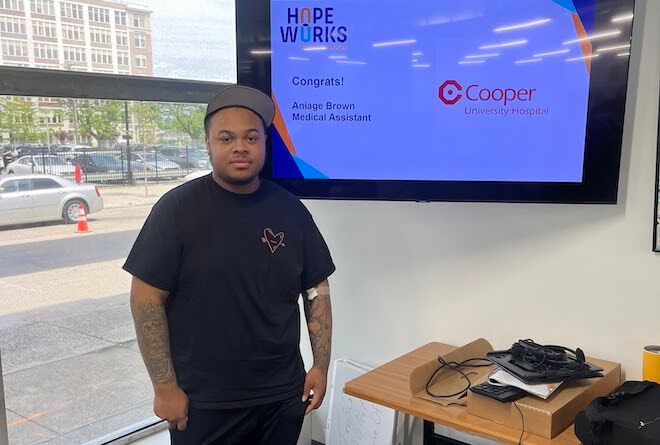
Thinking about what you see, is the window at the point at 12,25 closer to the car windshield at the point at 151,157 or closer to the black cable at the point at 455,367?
the car windshield at the point at 151,157

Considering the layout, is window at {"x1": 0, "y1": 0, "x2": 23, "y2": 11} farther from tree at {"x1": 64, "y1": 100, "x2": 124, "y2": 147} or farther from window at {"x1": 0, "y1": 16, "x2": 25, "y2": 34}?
tree at {"x1": 64, "y1": 100, "x2": 124, "y2": 147}

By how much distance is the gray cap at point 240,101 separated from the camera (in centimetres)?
169

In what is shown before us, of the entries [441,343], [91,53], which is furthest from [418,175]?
[91,53]

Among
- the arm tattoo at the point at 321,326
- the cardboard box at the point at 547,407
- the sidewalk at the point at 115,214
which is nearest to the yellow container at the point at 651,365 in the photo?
the cardboard box at the point at 547,407

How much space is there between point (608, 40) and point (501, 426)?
4.09ft

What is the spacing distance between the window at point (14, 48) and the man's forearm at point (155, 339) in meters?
1.08

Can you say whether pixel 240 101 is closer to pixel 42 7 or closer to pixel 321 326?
pixel 321 326

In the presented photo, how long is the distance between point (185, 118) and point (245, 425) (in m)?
1.51

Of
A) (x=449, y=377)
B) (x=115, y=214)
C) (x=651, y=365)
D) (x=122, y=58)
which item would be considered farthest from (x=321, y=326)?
(x=122, y=58)

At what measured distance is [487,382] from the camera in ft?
5.80

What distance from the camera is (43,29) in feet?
6.88

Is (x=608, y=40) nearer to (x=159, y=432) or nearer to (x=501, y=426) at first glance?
(x=501, y=426)

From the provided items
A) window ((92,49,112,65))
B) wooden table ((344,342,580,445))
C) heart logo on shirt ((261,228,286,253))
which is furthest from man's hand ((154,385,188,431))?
window ((92,49,112,65))

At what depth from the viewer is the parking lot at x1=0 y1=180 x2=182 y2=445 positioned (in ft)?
7.37
